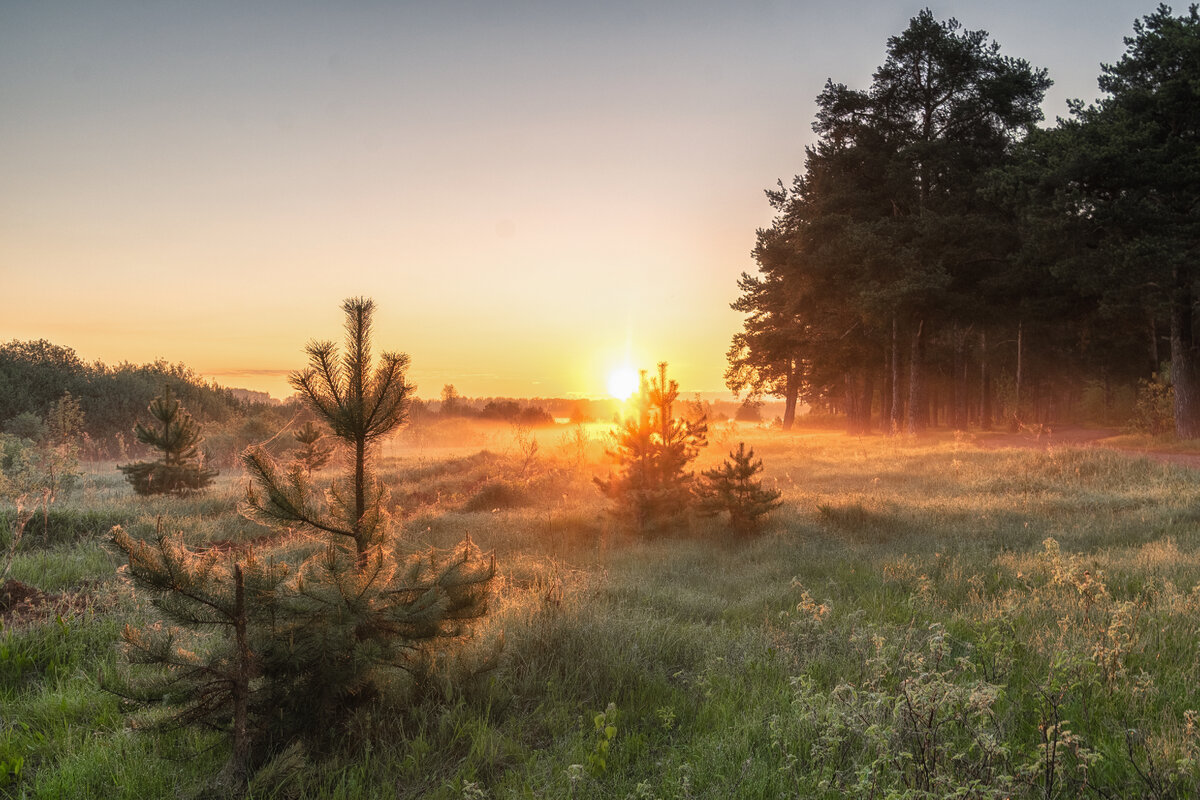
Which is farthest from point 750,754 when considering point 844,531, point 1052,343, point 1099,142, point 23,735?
point 1052,343

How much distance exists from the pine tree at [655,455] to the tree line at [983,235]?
576 inches

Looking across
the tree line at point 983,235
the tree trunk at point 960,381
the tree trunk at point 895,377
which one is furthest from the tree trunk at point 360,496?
the tree trunk at point 960,381

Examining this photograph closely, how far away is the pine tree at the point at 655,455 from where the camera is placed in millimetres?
10047

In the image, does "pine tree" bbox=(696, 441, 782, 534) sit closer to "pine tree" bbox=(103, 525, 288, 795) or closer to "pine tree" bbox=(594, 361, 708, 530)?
"pine tree" bbox=(594, 361, 708, 530)

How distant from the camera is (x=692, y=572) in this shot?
788cm

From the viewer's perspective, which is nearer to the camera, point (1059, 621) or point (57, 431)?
point (1059, 621)

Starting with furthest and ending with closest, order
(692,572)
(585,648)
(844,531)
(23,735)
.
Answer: (844,531) < (692,572) < (585,648) < (23,735)

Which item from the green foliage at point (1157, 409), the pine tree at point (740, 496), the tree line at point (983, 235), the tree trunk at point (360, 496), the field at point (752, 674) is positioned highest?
the tree line at point (983, 235)

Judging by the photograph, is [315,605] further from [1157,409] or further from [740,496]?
[1157,409]

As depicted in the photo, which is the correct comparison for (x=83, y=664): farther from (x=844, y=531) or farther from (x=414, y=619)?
(x=844, y=531)

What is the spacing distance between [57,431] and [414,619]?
3104 centimetres

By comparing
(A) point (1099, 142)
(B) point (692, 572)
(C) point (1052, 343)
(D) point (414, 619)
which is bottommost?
(B) point (692, 572)

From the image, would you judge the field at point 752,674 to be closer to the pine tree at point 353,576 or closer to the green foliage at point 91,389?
the pine tree at point 353,576

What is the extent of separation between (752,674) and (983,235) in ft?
78.1
